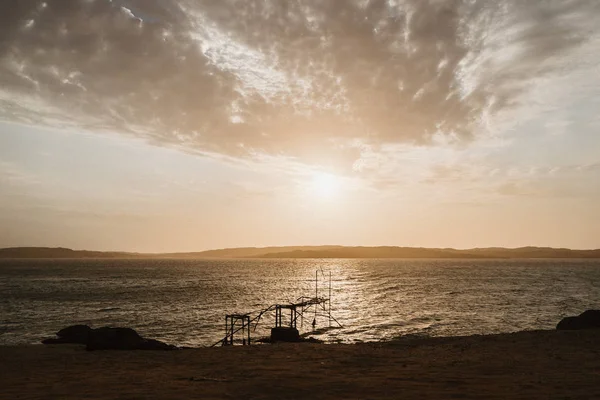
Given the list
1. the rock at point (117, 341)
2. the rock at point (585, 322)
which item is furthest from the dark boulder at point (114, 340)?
the rock at point (585, 322)

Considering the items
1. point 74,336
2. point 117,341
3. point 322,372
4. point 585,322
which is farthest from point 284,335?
point 585,322

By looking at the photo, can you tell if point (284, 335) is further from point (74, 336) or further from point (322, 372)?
point (322, 372)

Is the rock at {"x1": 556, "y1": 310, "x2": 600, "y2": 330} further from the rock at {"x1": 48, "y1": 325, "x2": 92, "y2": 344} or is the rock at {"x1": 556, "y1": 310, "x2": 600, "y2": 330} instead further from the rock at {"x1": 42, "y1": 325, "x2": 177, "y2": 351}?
the rock at {"x1": 48, "y1": 325, "x2": 92, "y2": 344}

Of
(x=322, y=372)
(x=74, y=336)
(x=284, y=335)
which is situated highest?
(x=322, y=372)

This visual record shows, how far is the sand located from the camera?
14.5 meters

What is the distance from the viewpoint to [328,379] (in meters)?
16.8

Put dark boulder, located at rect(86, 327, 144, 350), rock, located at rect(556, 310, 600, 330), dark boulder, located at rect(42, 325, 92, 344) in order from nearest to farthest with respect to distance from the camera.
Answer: dark boulder, located at rect(86, 327, 144, 350) < dark boulder, located at rect(42, 325, 92, 344) < rock, located at rect(556, 310, 600, 330)

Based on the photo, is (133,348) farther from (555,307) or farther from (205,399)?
(555,307)

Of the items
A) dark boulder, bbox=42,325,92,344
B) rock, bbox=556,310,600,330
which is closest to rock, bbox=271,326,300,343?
dark boulder, bbox=42,325,92,344

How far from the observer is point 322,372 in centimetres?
1839

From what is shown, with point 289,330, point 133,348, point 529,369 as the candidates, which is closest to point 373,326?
point 289,330

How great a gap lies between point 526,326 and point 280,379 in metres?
41.6

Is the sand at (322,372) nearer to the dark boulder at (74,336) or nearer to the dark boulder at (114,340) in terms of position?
the dark boulder at (114,340)

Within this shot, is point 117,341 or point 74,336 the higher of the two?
point 117,341
